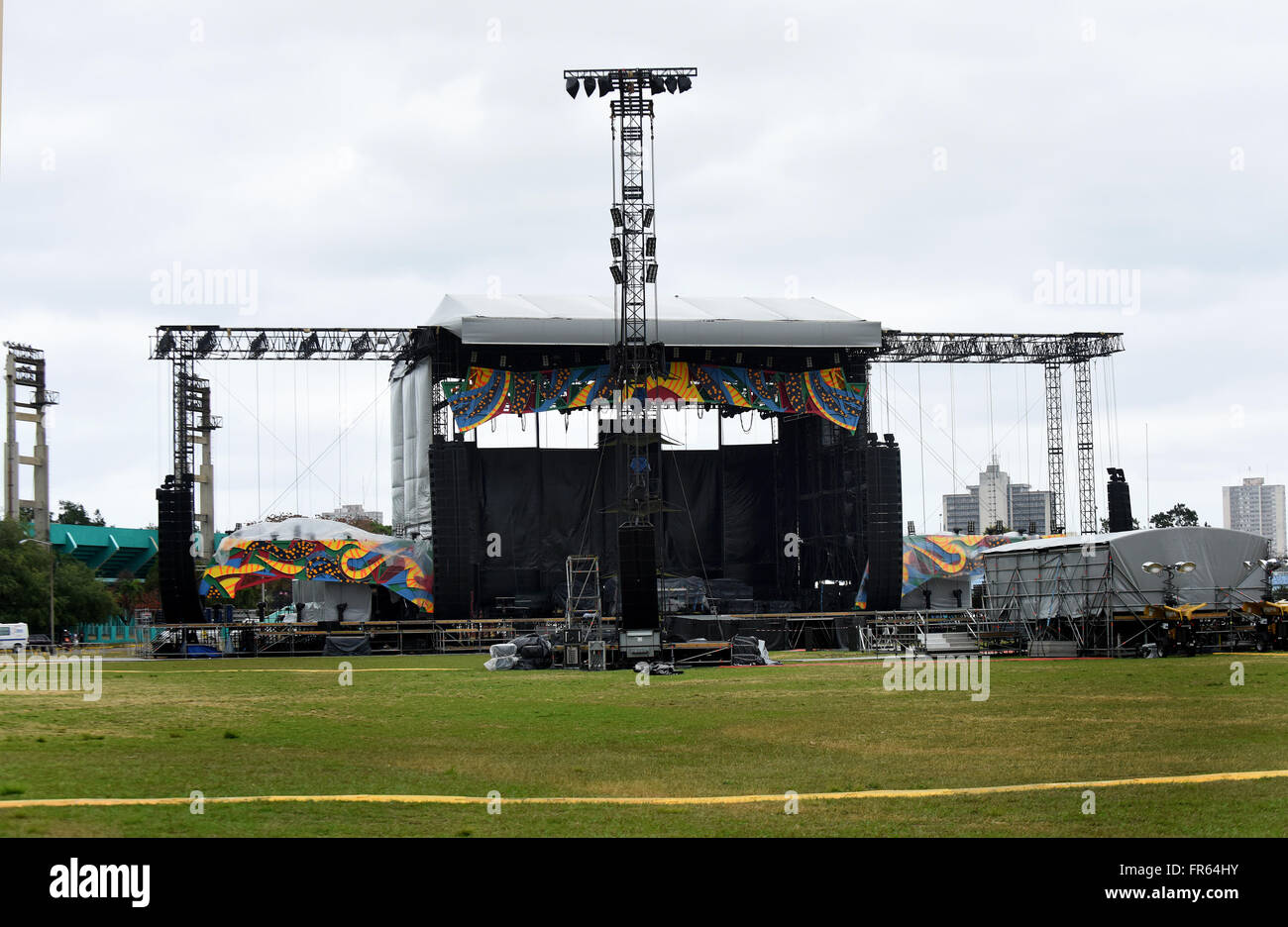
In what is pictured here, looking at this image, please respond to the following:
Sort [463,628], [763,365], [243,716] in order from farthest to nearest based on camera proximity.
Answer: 1. [763,365]
2. [463,628]
3. [243,716]

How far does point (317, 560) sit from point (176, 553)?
614cm

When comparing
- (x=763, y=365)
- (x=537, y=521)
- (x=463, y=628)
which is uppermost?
(x=763, y=365)

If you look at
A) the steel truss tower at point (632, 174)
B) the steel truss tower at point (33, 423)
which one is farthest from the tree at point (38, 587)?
the steel truss tower at point (632, 174)

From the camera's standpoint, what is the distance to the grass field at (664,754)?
11.6 metres

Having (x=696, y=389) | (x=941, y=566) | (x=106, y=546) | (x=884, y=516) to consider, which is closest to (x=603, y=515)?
(x=696, y=389)

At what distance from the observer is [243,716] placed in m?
23.1

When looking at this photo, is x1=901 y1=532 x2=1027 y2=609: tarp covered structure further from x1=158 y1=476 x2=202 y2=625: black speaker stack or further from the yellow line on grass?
the yellow line on grass

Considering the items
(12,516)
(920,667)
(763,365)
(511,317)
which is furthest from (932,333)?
(12,516)

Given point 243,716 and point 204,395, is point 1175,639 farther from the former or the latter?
point 204,395

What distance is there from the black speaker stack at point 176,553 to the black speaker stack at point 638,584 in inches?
926

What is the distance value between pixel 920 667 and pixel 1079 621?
814 cm

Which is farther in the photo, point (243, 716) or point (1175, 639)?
point (1175, 639)

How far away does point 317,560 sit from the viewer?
202 ft
